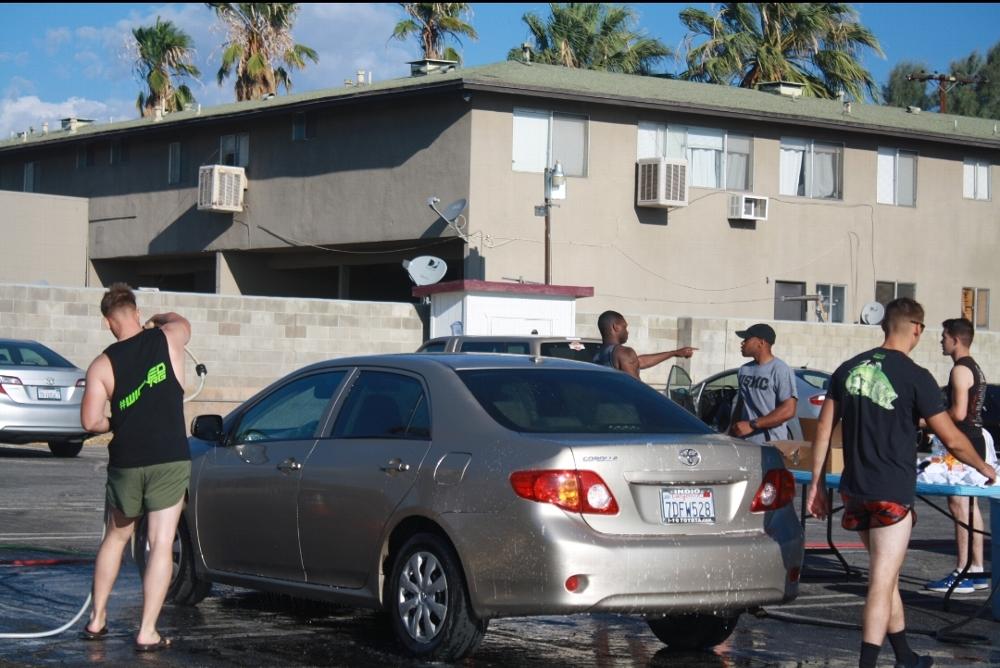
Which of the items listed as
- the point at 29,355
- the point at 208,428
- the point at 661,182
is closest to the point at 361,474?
the point at 208,428

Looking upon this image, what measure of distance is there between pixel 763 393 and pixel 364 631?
3728 millimetres

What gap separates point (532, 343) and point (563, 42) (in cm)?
3330

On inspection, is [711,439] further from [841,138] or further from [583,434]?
[841,138]

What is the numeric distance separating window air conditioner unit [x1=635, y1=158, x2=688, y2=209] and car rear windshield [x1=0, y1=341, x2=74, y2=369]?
15.7 metres

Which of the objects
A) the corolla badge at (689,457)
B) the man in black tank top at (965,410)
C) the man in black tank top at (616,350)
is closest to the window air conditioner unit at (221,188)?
the man in black tank top at (616,350)

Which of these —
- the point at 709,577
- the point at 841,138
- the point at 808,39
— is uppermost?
the point at 808,39

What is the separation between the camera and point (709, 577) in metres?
7.20

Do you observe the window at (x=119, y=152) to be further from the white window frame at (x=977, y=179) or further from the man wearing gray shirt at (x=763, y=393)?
the man wearing gray shirt at (x=763, y=393)

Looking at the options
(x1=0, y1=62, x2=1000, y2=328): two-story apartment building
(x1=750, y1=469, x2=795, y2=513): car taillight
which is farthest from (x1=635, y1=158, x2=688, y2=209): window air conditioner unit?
(x1=750, y1=469, x2=795, y2=513): car taillight

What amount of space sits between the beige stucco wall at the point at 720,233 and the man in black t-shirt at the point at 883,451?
78.5 ft

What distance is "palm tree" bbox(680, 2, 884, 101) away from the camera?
1726 inches

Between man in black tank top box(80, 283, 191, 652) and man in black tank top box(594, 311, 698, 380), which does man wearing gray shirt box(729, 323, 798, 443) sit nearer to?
man in black tank top box(594, 311, 698, 380)

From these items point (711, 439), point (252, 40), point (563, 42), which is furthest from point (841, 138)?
point (711, 439)

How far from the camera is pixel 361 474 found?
7828 millimetres
